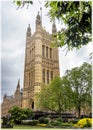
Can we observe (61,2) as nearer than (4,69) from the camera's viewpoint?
Yes

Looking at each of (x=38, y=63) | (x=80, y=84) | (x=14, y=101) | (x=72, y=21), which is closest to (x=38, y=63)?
(x=38, y=63)

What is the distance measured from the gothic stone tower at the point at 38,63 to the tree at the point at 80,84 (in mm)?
16290

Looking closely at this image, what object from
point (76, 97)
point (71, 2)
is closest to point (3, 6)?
point (71, 2)

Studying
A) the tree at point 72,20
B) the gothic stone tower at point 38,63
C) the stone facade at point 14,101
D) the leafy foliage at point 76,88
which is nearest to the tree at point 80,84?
the leafy foliage at point 76,88

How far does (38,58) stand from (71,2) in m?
31.8

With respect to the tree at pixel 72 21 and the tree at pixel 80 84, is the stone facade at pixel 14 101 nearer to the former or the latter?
the tree at pixel 80 84

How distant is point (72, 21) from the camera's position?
9.16 ft

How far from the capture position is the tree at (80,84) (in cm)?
1573

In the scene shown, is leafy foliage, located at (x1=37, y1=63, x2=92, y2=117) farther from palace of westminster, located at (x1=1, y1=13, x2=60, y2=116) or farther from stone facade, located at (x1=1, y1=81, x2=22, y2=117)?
stone facade, located at (x1=1, y1=81, x2=22, y2=117)

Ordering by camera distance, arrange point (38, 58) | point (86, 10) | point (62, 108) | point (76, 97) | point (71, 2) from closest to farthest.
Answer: point (71, 2), point (86, 10), point (76, 97), point (62, 108), point (38, 58)

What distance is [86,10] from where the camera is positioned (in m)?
2.64

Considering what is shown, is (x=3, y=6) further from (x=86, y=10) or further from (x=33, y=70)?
(x=33, y=70)

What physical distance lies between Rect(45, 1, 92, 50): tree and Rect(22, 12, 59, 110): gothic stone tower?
2946cm

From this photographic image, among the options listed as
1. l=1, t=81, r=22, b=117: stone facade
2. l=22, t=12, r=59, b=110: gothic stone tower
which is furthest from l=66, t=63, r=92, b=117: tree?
l=1, t=81, r=22, b=117: stone facade
